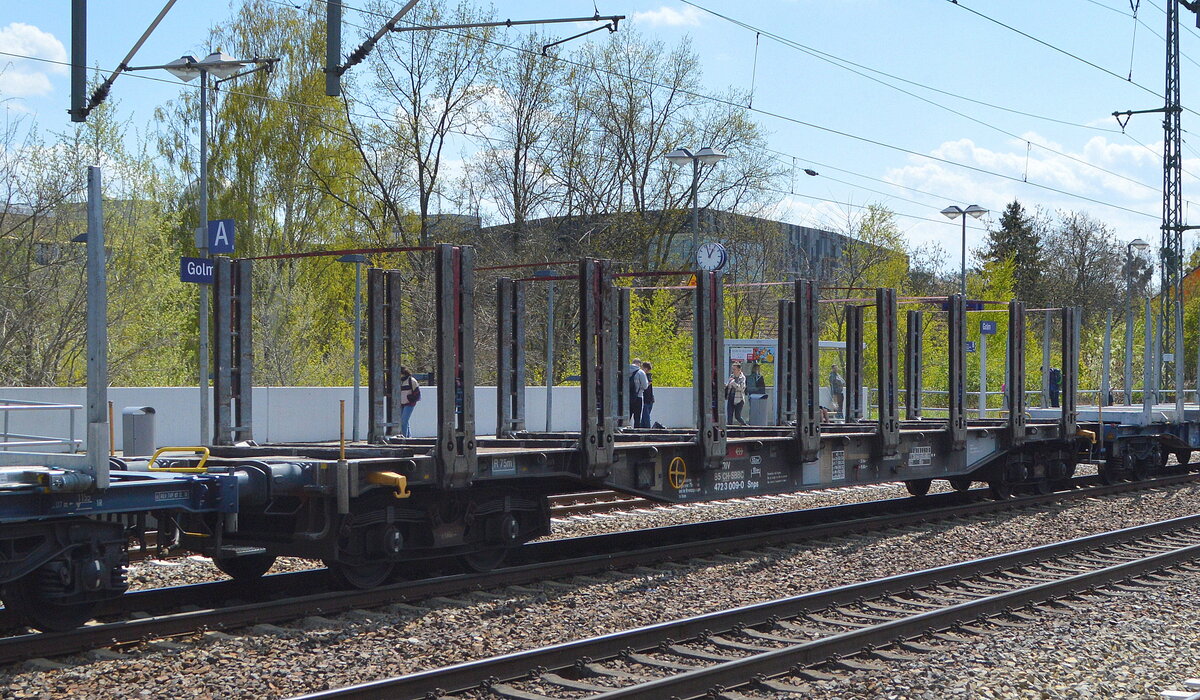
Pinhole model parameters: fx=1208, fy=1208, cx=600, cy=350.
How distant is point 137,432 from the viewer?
456 inches

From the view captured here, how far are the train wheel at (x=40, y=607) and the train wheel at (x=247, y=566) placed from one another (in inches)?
80.5

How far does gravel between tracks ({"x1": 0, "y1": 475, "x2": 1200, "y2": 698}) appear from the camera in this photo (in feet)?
22.5

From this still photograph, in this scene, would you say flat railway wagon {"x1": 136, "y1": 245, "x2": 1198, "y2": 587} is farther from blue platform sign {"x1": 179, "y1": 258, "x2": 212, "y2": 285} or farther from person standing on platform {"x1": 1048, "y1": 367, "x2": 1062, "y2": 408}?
person standing on platform {"x1": 1048, "y1": 367, "x2": 1062, "y2": 408}

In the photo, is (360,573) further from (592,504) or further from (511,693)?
(592,504)

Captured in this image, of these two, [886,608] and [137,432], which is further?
[137,432]

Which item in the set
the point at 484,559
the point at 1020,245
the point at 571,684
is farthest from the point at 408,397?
the point at 1020,245

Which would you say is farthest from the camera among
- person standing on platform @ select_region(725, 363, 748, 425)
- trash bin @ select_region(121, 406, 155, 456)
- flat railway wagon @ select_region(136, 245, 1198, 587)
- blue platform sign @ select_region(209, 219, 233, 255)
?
person standing on platform @ select_region(725, 363, 748, 425)

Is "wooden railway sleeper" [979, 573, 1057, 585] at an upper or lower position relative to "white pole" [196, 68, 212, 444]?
lower

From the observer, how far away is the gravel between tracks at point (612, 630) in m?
6.85

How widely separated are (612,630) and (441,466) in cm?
192

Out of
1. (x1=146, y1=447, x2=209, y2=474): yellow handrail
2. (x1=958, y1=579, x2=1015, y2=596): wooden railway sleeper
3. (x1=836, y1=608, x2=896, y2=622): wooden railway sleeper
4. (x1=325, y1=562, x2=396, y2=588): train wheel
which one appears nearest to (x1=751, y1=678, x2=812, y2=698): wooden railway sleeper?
(x1=836, y1=608, x2=896, y2=622): wooden railway sleeper

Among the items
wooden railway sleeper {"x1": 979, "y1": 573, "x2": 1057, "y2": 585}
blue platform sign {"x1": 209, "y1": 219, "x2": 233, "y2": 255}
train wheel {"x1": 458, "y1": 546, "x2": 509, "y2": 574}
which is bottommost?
wooden railway sleeper {"x1": 979, "y1": 573, "x2": 1057, "y2": 585}

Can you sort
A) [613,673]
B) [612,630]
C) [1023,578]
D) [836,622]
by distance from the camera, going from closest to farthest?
[613,673] → [612,630] → [836,622] → [1023,578]

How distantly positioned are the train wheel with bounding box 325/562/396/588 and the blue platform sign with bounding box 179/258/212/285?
14.4 ft
